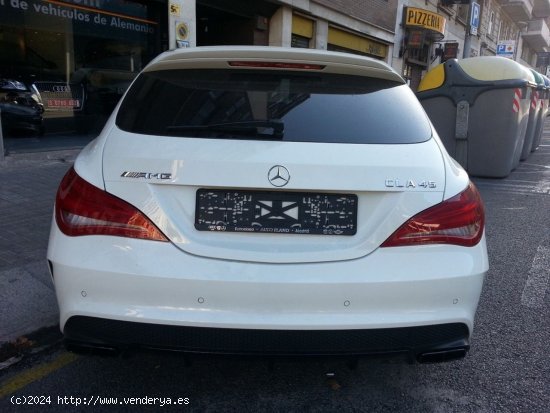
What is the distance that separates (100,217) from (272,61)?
1158mm

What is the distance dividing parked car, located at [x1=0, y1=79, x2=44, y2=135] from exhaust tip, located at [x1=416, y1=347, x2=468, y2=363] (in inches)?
309

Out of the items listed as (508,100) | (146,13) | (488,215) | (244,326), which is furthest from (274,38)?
(244,326)

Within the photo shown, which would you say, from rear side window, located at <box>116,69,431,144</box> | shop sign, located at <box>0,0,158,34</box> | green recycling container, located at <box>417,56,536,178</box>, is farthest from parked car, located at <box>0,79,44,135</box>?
green recycling container, located at <box>417,56,536,178</box>

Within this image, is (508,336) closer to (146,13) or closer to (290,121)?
(290,121)

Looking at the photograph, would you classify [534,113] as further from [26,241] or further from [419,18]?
[26,241]

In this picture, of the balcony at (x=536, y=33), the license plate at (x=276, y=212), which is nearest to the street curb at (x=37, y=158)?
the license plate at (x=276, y=212)

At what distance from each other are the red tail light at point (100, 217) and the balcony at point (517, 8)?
3975 cm

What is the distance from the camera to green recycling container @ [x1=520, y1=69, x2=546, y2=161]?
420 inches

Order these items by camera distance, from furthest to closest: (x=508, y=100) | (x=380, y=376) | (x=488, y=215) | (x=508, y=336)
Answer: (x=508, y=100)
(x=488, y=215)
(x=508, y=336)
(x=380, y=376)

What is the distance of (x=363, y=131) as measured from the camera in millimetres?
2268

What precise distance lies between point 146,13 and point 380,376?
9.14 metres

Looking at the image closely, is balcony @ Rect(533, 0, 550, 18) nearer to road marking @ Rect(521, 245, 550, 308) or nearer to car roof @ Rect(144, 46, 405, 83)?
road marking @ Rect(521, 245, 550, 308)

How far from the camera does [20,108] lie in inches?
324

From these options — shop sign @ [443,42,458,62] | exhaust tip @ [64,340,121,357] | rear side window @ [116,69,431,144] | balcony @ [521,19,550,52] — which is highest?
balcony @ [521,19,550,52]
